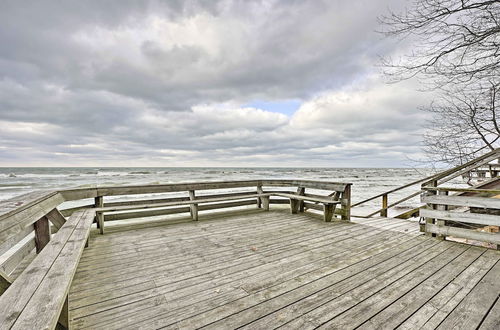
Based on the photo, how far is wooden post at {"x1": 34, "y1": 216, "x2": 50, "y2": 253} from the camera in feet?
9.45

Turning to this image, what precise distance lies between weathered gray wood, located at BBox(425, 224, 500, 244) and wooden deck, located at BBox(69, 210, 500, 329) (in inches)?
7.5

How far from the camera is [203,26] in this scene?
7.21 meters

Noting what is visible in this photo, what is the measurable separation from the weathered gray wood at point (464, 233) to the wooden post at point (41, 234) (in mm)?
6150

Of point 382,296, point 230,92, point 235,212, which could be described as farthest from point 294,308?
point 230,92

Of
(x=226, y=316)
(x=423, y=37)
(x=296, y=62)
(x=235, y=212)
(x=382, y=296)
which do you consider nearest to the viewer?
(x=226, y=316)

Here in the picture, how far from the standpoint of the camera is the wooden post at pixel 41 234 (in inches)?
113

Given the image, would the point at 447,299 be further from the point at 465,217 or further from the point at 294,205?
the point at 294,205

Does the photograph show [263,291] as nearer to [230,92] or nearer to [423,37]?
[423,37]

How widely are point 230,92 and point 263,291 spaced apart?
1715 centimetres

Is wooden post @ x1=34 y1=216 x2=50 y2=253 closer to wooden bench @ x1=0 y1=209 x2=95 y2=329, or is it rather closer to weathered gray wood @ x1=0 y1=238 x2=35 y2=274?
weathered gray wood @ x1=0 y1=238 x2=35 y2=274

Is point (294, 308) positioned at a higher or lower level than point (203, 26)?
lower

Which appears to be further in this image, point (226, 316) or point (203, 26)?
point (203, 26)

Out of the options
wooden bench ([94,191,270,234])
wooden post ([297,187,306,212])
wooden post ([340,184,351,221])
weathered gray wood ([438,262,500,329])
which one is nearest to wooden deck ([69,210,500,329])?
weathered gray wood ([438,262,500,329])

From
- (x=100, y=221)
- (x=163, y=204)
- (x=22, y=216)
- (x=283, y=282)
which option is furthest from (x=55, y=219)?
(x=283, y=282)
